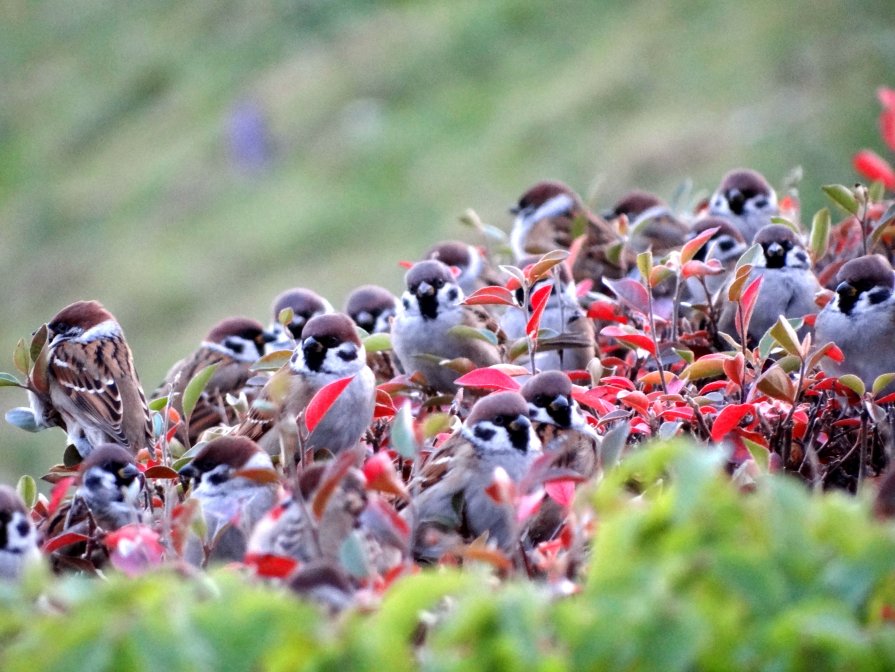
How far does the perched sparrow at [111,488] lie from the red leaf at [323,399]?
1.57ft

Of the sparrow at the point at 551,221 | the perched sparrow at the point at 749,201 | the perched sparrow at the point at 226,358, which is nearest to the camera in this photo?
the perched sparrow at the point at 226,358

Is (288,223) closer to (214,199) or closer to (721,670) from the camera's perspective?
(214,199)

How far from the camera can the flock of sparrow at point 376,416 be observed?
7.58 feet

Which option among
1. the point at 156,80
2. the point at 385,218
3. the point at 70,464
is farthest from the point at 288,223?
the point at 70,464

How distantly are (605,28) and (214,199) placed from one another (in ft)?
19.5

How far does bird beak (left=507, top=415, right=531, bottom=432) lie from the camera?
294 centimetres

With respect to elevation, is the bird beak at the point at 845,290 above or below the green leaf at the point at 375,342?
above

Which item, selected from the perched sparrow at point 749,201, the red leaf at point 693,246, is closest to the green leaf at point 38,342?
the red leaf at point 693,246

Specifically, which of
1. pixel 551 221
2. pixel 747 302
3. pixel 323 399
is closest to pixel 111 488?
pixel 323 399

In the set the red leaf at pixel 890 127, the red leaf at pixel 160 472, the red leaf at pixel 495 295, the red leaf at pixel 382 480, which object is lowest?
the red leaf at pixel 160 472

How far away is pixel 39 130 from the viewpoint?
2189cm

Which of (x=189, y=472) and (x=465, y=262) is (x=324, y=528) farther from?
(x=465, y=262)

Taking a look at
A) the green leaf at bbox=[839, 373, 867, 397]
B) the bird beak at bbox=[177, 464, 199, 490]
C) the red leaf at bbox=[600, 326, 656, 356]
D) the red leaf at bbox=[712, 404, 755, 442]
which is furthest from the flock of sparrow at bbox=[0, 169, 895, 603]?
the green leaf at bbox=[839, 373, 867, 397]

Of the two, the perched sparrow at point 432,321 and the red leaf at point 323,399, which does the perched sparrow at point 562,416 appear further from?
the perched sparrow at point 432,321
